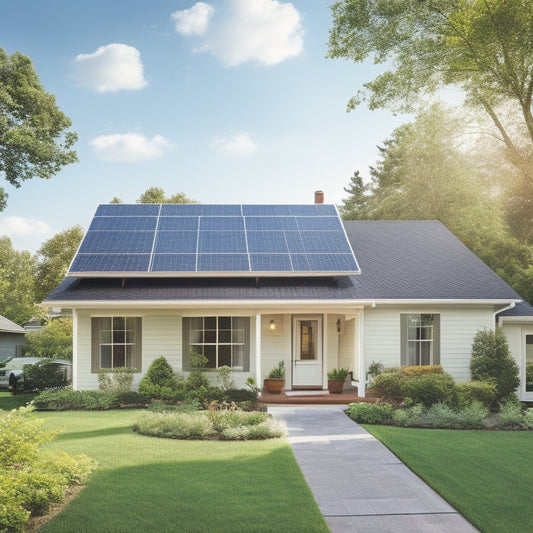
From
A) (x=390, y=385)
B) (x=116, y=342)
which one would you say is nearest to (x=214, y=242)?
(x=116, y=342)

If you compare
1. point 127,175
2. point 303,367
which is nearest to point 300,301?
point 303,367

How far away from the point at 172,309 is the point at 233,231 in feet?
10.8

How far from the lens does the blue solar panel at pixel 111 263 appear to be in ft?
50.1

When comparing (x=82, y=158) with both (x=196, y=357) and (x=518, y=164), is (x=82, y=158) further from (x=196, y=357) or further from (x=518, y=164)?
(x=518, y=164)

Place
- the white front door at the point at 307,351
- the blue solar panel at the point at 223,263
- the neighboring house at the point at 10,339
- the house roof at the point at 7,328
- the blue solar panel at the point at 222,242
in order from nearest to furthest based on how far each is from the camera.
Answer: the blue solar panel at the point at 223,263, the white front door at the point at 307,351, the blue solar panel at the point at 222,242, the house roof at the point at 7,328, the neighboring house at the point at 10,339

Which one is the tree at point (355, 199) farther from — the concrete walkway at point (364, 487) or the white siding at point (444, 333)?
the concrete walkway at point (364, 487)

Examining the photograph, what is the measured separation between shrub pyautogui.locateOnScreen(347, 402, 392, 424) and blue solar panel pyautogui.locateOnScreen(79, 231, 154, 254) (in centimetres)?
746

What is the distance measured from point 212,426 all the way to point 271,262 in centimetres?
619

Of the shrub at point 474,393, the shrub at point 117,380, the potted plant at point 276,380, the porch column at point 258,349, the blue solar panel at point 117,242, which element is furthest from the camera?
the blue solar panel at point 117,242

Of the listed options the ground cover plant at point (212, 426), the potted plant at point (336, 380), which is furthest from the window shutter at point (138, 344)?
the potted plant at point (336, 380)

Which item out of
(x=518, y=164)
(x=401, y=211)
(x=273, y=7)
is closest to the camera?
(x=518, y=164)

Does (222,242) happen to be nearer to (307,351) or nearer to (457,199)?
(307,351)

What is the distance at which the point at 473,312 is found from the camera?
15.7 metres

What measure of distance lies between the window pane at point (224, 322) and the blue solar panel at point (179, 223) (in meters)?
3.22
